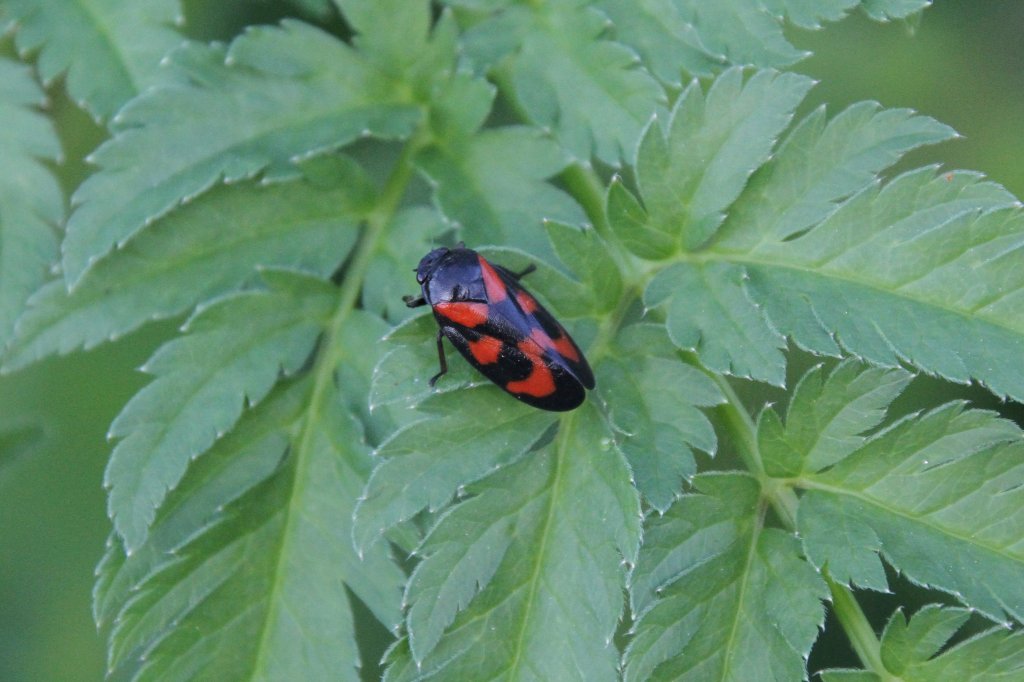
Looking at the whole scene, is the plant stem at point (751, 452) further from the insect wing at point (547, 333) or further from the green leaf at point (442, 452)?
the green leaf at point (442, 452)

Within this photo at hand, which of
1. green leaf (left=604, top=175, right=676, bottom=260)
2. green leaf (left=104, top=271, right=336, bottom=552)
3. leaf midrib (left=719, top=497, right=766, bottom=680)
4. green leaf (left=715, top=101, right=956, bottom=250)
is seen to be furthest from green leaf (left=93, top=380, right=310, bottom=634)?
green leaf (left=715, top=101, right=956, bottom=250)

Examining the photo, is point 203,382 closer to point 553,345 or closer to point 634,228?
point 553,345

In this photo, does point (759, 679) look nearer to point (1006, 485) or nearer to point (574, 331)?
point (1006, 485)

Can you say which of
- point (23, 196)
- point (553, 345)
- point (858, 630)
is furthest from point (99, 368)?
point (858, 630)

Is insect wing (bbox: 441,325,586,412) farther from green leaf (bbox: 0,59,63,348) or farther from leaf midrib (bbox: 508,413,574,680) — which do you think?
green leaf (bbox: 0,59,63,348)

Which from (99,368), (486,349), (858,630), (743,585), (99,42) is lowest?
(99,368)

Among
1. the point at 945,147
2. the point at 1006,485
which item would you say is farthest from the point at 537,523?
the point at 945,147
